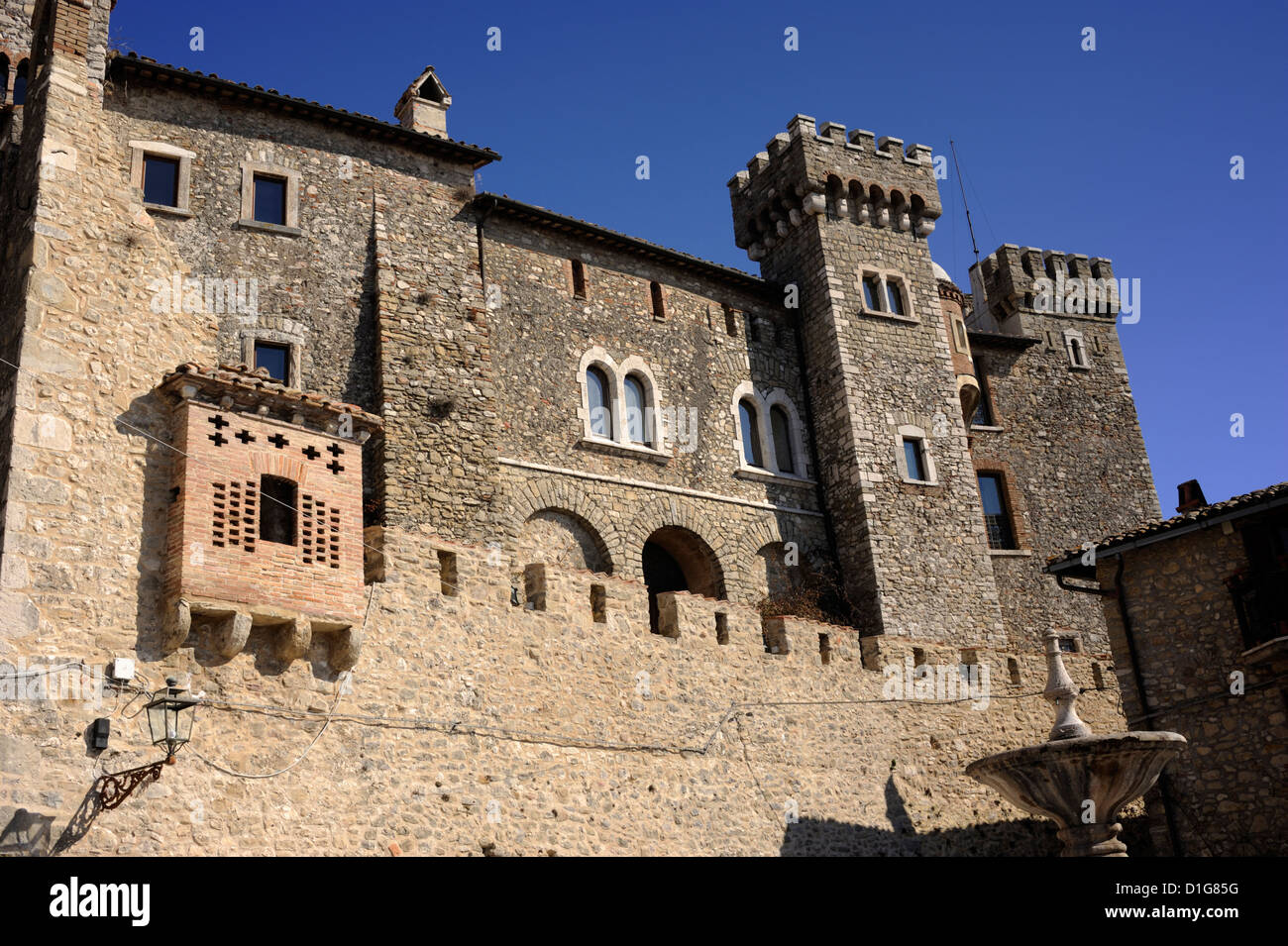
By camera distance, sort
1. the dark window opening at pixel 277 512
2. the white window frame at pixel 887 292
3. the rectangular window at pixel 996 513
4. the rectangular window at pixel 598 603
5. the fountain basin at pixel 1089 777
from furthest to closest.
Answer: the rectangular window at pixel 996 513 → the white window frame at pixel 887 292 → the rectangular window at pixel 598 603 → the fountain basin at pixel 1089 777 → the dark window opening at pixel 277 512

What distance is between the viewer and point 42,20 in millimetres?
19344

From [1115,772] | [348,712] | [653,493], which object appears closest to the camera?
[348,712]

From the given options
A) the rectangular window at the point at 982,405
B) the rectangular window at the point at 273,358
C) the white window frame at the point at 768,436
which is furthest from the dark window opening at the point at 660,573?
the rectangular window at the point at 982,405

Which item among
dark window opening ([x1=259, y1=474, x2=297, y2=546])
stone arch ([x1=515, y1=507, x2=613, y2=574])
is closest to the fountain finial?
stone arch ([x1=515, y1=507, x2=613, y2=574])

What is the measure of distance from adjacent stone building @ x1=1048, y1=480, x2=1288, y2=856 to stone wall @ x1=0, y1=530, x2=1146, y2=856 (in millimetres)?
2301

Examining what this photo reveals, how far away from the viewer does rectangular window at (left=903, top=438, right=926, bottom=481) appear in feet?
92.6

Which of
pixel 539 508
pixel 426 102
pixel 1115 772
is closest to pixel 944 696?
pixel 1115 772

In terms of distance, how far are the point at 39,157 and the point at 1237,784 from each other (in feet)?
65.8

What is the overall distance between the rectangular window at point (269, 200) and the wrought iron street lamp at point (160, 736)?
11.3m

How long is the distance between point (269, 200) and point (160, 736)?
12143mm

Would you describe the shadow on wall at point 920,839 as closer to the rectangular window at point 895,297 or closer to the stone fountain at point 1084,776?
the stone fountain at point 1084,776

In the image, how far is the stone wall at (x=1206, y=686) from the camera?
2086 cm

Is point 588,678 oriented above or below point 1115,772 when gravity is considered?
above

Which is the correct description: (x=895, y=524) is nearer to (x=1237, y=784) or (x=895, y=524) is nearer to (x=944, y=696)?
(x=944, y=696)
